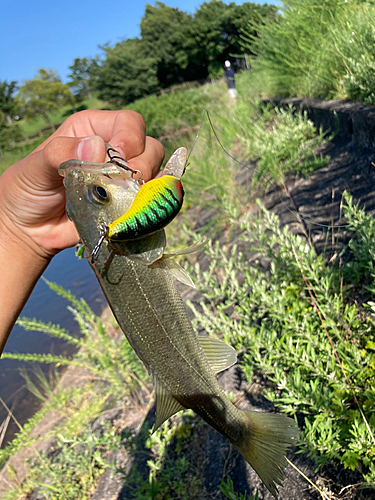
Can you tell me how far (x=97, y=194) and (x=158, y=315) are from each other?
0.53 meters

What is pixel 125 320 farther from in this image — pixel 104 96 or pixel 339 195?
pixel 104 96

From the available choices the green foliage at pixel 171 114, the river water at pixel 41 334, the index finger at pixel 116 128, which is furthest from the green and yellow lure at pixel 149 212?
the green foliage at pixel 171 114

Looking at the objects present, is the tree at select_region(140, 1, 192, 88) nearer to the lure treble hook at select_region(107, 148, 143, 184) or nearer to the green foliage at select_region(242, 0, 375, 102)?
the green foliage at select_region(242, 0, 375, 102)

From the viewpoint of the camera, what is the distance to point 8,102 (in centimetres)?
5747

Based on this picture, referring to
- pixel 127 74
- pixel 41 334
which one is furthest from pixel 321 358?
pixel 127 74

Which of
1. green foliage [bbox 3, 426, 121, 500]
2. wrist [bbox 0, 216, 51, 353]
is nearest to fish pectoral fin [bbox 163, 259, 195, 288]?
wrist [bbox 0, 216, 51, 353]

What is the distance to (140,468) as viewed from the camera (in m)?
3.24

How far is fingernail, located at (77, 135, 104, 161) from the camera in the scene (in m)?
1.55

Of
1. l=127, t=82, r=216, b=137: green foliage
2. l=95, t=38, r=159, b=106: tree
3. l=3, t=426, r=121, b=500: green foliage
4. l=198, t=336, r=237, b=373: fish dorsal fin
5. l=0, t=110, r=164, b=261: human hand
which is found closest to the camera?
l=198, t=336, r=237, b=373: fish dorsal fin

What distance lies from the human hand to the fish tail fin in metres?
1.38

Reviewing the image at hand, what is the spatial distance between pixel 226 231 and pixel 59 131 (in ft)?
13.5

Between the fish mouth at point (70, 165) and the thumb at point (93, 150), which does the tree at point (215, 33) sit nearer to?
the thumb at point (93, 150)

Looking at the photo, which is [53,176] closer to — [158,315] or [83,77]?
[158,315]

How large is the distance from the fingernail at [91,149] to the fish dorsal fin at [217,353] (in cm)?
94
